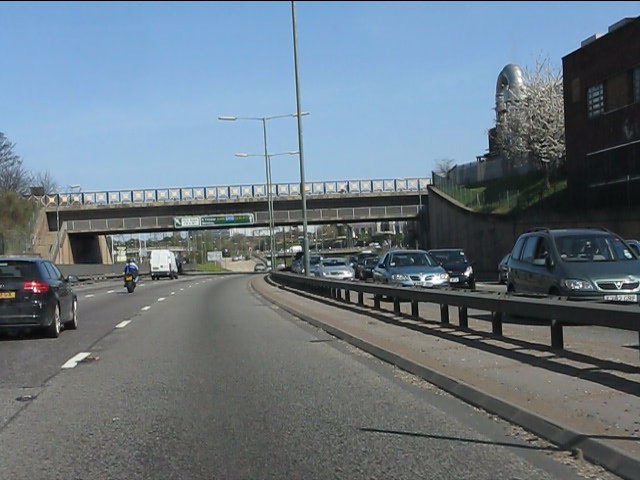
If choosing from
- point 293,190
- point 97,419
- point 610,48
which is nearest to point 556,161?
point 610,48

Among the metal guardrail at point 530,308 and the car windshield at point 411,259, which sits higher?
the car windshield at point 411,259

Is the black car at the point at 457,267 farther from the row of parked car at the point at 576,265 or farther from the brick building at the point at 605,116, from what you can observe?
the row of parked car at the point at 576,265

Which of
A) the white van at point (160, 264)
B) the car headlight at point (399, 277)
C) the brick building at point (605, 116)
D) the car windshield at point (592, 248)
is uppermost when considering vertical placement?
the brick building at point (605, 116)

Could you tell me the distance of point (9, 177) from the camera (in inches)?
3307

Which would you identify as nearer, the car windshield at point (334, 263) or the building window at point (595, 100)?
the car windshield at point (334, 263)

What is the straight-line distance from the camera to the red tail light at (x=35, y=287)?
54.3ft

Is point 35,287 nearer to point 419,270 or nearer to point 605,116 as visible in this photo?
point 419,270

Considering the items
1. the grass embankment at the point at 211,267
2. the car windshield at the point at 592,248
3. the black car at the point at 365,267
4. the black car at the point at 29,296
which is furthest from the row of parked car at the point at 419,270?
the grass embankment at the point at 211,267

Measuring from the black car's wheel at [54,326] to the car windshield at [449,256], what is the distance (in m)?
17.8

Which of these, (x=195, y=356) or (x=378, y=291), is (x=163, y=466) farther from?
(x=378, y=291)

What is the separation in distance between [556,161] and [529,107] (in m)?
5.57

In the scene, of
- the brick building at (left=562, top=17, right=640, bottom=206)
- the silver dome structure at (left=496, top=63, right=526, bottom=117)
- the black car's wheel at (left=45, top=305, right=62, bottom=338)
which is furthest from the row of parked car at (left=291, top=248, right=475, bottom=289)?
the silver dome structure at (left=496, top=63, right=526, bottom=117)

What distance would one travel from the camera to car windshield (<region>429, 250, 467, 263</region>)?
32.8 metres

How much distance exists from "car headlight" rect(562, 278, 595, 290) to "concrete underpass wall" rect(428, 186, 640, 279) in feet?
69.9
